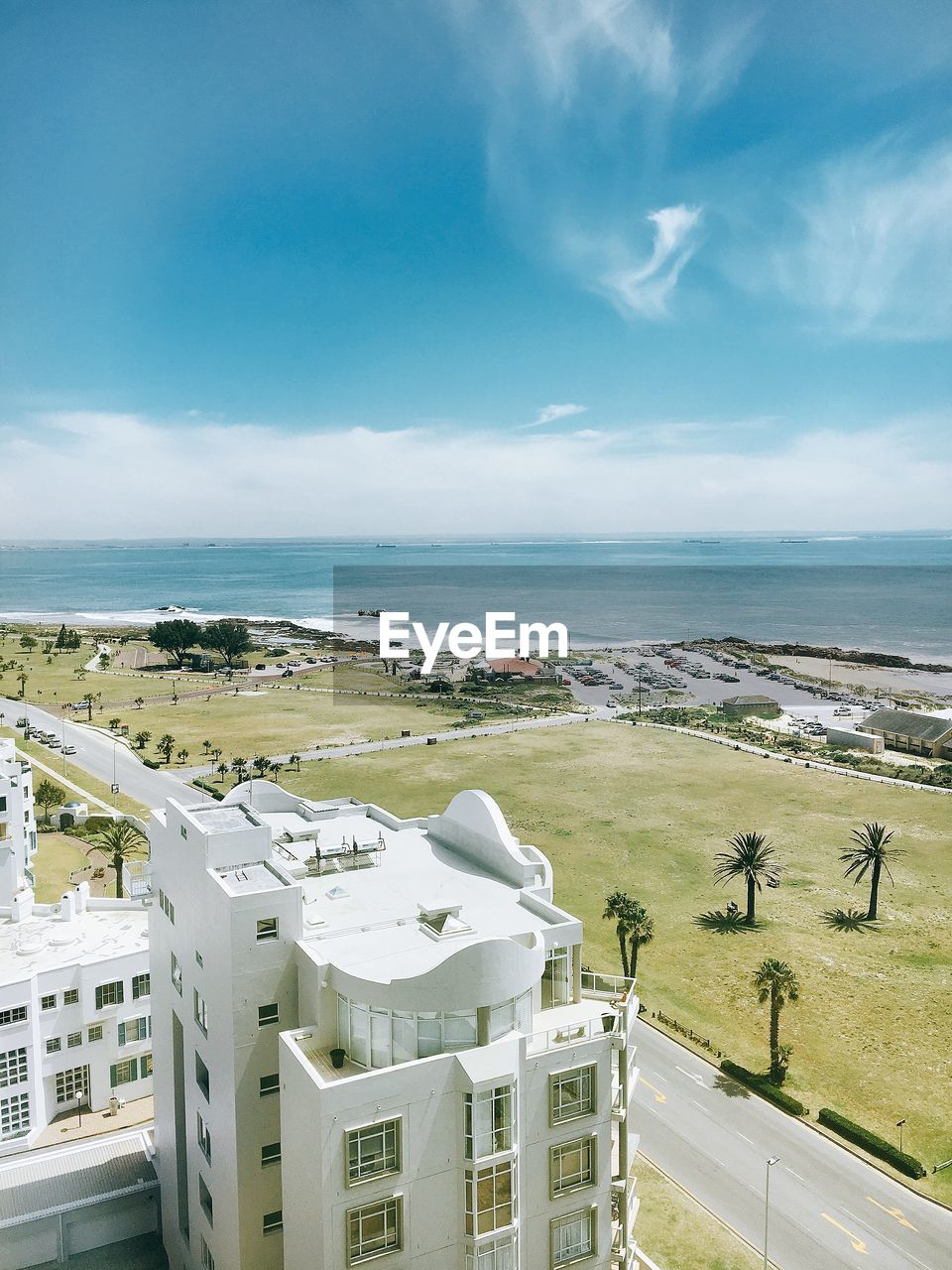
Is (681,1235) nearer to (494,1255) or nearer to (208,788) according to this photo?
(494,1255)

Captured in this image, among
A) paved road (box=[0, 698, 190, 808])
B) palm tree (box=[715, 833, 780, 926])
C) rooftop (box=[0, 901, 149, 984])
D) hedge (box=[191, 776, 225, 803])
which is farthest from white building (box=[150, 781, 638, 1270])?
paved road (box=[0, 698, 190, 808])

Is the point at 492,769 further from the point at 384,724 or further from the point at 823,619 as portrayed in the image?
the point at 823,619

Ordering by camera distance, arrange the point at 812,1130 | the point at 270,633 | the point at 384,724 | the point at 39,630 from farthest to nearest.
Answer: the point at 270,633
the point at 39,630
the point at 384,724
the point at 812,1130

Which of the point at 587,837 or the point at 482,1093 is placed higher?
the point at 482,1093

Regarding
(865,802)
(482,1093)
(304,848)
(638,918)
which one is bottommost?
(865,802)

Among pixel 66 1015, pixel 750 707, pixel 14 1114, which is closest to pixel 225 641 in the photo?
pixel 750 707

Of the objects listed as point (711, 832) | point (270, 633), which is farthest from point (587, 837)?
point (270, 633)
